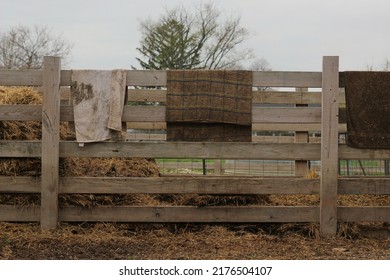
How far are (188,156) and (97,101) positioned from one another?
1.27 meters

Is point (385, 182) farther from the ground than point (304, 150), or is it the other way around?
point (304, 150)

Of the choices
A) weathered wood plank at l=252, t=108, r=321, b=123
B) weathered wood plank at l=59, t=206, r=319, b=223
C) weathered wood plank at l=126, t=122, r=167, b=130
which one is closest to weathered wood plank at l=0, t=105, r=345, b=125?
weathered wood plank at l=252, t=108, r=321, b=123

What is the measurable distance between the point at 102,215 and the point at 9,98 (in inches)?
76.5

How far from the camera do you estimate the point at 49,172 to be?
5.98m

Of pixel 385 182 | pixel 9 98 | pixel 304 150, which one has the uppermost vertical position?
pixel 9 98

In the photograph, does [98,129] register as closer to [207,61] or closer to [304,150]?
[304,150]

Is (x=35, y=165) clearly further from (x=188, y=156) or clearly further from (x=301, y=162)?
(x=301, y=162)

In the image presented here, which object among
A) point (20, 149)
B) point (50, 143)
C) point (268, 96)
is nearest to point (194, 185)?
point (268, 96)

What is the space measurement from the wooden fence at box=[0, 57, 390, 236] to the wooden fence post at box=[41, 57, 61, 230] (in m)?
0.01

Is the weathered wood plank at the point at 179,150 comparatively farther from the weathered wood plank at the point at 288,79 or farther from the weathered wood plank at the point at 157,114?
the weathered wood plank at the point at 288,79

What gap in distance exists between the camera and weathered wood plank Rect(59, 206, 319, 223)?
19.9 ft

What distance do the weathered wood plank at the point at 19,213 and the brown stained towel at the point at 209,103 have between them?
192 cm

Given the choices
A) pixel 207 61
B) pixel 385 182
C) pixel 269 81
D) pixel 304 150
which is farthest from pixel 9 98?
pixel 207 61
